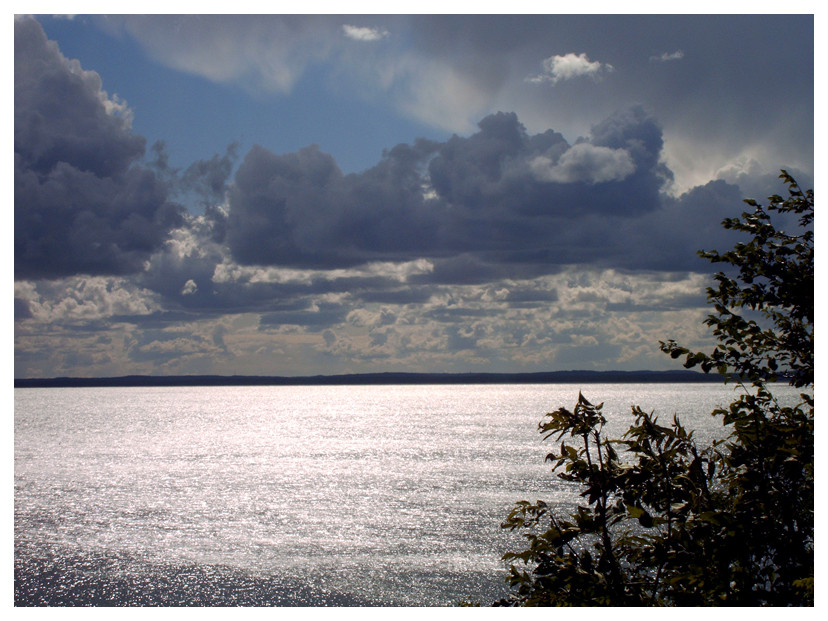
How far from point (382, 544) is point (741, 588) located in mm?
58445

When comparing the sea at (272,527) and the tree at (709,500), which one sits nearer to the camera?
the tree at (709,500)

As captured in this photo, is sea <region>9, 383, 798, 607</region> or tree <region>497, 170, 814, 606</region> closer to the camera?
tree <region>497, 170, 814, 606</region>

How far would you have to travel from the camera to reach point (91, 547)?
6262 centimetres

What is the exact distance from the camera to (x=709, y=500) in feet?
24.9

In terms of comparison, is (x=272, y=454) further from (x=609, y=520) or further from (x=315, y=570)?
(x=609, y=520)

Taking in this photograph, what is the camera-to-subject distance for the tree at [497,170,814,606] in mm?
7492

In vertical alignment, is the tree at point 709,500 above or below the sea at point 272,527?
above

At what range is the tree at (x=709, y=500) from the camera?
7492 millimetres

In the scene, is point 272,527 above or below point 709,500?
below

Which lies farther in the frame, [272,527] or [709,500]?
[272,527]

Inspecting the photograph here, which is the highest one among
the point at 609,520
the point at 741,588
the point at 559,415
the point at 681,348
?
the point at 681,348

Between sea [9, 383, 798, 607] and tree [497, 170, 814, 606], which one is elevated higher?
tree [497, 170, 814, 606]
